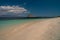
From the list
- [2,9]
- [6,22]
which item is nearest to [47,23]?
[6,22]

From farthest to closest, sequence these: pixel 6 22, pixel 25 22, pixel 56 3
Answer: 1. pixel 25 22
2. pixel 6 22
3. pixel 56 3

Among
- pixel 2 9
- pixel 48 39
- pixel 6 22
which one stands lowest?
pixel 48 39

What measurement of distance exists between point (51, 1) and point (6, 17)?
672mm

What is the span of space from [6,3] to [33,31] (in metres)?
0.54

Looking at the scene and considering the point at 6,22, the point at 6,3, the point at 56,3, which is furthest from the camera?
the point at 6,22

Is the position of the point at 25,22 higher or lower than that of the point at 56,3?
lower

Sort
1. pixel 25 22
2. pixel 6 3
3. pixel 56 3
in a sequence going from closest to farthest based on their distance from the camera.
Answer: pixel 6 3, pixel 56 3, pixel 25 22

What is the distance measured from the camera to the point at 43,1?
6.07 feet

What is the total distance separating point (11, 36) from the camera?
1748 millimetres

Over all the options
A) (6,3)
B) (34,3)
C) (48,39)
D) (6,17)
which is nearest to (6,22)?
(6,17)

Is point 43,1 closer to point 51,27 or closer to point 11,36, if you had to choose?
point 51,27

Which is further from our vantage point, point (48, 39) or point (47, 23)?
point (47, 23)

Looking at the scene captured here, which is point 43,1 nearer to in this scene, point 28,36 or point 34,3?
point 34,3

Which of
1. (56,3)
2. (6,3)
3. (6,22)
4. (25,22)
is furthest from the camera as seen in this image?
(25,22)
